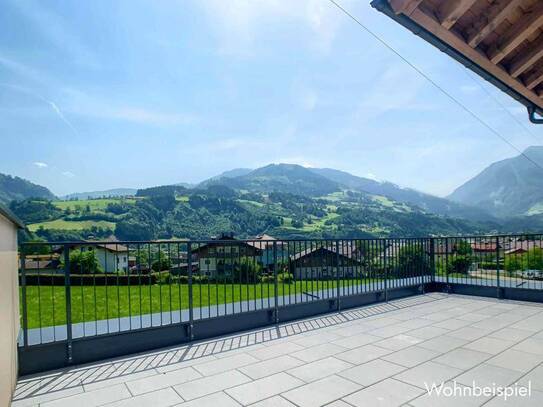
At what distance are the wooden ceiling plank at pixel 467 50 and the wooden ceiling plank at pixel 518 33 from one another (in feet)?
0.27

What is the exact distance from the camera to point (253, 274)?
477 centimetres

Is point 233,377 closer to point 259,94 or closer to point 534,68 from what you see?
point 534,68

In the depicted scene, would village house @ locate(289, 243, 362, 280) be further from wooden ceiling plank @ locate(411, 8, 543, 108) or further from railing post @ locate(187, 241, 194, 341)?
wooden ceiling plank @ locate(411, 8, 543, 108)

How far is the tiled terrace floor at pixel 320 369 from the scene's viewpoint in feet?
8.14

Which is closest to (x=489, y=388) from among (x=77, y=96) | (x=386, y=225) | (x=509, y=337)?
(x=509, y=337)

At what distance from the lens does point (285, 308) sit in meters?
4.71

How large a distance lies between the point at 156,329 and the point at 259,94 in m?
18.0

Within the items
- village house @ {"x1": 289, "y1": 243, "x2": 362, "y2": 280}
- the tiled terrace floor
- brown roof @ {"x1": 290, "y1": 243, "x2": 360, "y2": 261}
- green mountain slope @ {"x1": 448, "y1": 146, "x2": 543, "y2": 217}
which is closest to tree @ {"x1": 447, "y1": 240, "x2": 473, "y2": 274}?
the tiled terrace floor

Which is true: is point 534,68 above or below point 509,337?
above

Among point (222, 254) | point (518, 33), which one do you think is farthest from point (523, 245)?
point (222, 254)

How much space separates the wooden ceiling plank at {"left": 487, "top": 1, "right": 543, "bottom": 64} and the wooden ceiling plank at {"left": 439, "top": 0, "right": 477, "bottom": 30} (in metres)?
0.51

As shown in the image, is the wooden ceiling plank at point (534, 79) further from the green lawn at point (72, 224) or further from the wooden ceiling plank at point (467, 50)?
the green lawn at point (72, 224)

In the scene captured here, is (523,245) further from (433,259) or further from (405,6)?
(405,6)

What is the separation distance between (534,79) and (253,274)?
12.2ft
